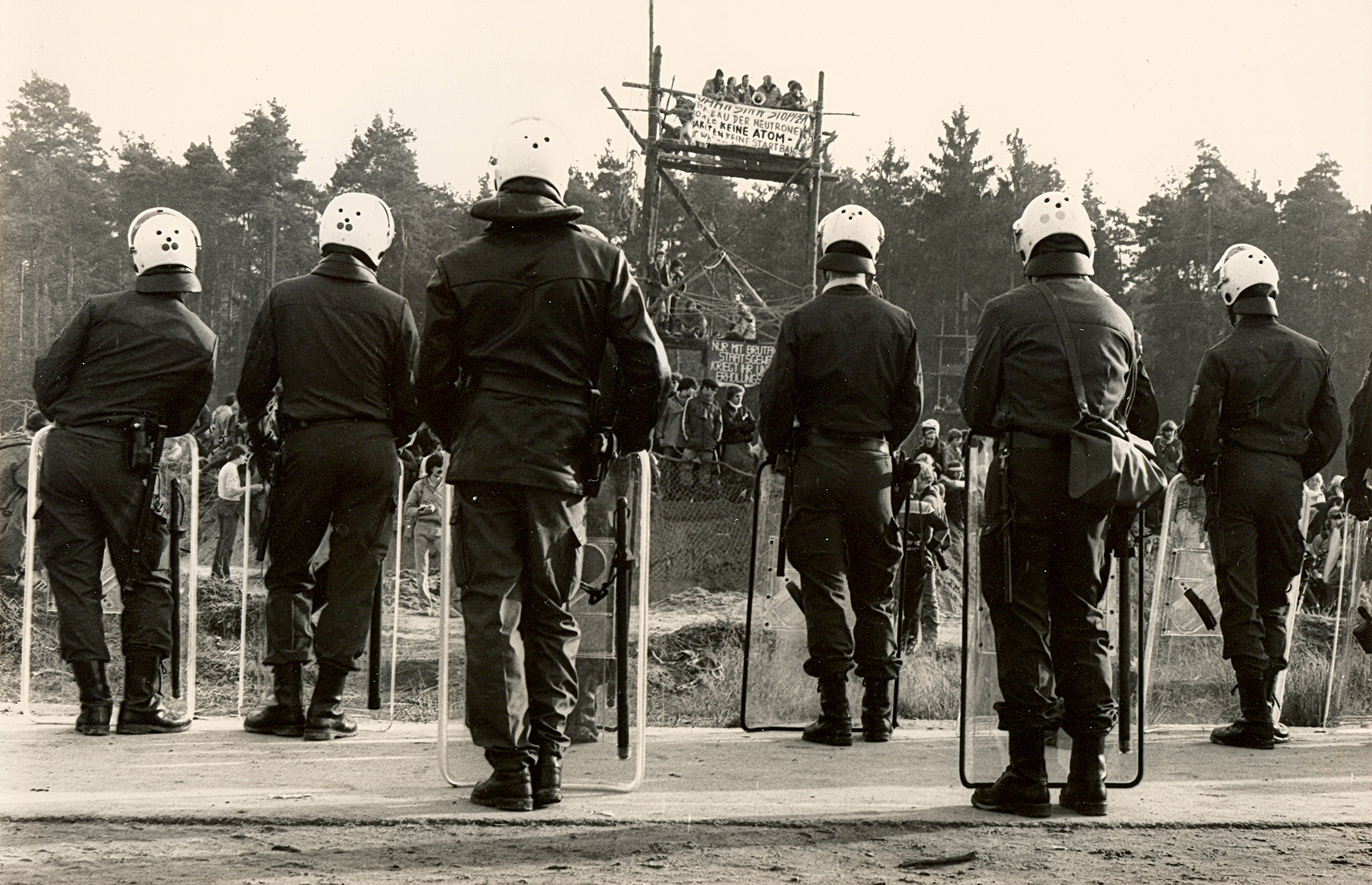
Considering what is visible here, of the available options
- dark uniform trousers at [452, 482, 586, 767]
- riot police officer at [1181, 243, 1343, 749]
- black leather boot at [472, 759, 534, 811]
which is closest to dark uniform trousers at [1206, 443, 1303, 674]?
riot police officer at [1181, 243, 1343, 749]

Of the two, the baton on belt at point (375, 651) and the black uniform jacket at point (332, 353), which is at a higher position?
the black uniform jacket at point (332, 353)

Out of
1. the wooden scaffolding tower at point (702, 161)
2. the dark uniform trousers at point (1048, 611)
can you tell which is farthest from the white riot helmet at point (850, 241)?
the wooden scaffolding tower at point (702, 161)

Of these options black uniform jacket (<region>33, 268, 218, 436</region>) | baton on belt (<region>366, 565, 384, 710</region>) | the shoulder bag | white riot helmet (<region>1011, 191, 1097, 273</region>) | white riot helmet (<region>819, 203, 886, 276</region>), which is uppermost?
white riot helmet (<region>819, 203, 886, 276</region>)

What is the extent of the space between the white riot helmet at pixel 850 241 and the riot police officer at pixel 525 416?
6.36 ft

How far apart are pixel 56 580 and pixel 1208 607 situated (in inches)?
236

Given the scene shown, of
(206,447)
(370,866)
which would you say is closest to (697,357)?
(206,447)

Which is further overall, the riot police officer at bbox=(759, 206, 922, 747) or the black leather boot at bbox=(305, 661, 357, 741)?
the riot police officer at bbox=(759, 206, 922, 747)

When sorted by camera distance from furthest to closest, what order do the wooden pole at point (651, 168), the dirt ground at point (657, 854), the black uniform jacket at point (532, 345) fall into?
the wooden pole at point (651, 168), the black uniform jacket at point (532, 345), the dirt ground at point (657, 854)

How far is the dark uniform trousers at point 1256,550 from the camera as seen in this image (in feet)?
22.3

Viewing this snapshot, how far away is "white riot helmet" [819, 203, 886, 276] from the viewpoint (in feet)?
21.9

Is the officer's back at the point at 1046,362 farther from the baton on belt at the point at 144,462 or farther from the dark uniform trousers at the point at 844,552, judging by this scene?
the baton on belt at the point at 144,462

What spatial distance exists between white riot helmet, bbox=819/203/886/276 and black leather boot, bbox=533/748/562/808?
2812mm

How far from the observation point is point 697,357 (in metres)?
26.3

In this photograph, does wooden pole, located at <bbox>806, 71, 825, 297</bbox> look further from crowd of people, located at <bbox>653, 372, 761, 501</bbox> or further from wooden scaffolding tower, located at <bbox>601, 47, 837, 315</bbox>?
crowd of people, located at <bbox>653, 372, 761, 501</bbox>
